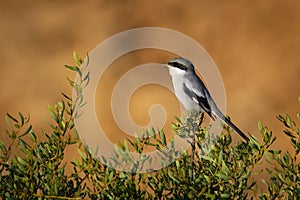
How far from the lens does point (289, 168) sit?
294cm

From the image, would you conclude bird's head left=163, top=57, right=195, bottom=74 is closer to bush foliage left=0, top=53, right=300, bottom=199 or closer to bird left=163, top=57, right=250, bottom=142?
bird left=163, top=57, right=250, bottom=142

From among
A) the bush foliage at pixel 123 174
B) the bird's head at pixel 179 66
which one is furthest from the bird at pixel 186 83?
the bush foliage at pixel 123 174

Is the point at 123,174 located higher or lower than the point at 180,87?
lower

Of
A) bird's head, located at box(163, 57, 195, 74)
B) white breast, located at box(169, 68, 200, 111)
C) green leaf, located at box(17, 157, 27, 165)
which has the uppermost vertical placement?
bird's head, located at box(163, 57, 195, 74)

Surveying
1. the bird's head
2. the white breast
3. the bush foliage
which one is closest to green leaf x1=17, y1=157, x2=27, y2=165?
the bush foliage

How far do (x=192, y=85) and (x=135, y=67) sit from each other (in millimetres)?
7907

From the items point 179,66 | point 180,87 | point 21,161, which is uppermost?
point 179,66

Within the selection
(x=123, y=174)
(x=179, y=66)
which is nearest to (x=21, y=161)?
(x=123, y=174)

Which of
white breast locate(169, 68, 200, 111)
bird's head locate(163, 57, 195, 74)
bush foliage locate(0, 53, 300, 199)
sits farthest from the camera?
bird's head locate(163, 57, 195, 74)

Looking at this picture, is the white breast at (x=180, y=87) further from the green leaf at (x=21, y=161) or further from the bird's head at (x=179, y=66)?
the green leaf at (x=21, y=161)

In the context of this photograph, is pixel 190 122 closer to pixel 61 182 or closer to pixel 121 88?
pixel 61 182

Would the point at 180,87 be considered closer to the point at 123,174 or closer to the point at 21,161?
the point at 123,174

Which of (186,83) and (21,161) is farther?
(186,83)

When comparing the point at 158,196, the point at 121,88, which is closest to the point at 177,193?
the point at 158,196
